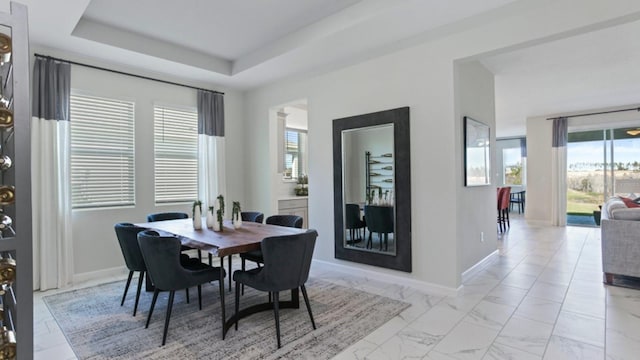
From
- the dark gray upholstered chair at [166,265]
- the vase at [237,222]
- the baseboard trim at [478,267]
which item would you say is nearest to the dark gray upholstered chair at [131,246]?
the dark gray upholstered chair at [166,265]

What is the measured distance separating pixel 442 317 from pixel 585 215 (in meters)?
7.85

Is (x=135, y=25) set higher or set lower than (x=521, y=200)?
higher

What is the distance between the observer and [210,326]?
272 centimetres

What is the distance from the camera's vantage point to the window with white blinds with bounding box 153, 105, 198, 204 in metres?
4.68

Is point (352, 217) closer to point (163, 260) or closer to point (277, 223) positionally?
point (277, 223)

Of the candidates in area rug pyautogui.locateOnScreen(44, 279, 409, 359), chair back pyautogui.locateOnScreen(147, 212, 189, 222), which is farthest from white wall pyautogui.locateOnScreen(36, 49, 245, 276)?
area rug pyautogui.locateOnScreen(44, 279, 409, 359)

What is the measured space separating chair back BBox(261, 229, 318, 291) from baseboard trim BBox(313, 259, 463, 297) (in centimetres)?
163

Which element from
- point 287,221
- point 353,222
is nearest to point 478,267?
point 353,222

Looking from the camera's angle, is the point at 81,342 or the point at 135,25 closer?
the point at 81,342

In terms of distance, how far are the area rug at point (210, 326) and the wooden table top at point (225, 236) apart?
68cm

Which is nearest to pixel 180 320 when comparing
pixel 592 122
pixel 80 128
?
pixel 80 128

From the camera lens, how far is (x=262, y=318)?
2865mm

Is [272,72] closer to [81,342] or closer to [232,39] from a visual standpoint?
[232,39]

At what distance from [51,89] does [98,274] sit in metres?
2.22
